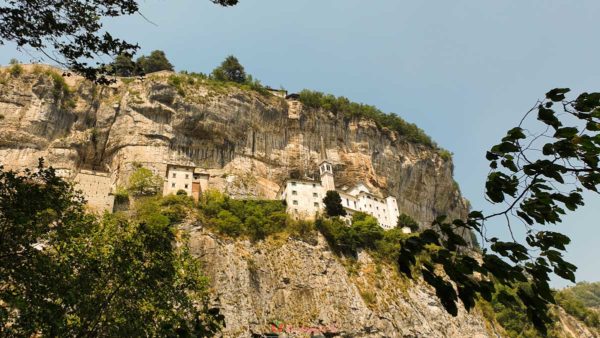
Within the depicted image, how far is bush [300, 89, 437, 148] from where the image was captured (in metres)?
64.2

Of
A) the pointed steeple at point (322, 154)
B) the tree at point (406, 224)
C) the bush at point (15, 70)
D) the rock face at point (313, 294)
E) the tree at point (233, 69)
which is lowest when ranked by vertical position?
the rock face at point (313, 294)

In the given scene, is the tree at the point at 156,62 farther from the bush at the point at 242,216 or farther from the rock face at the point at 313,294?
the rock face at the point at 313,294

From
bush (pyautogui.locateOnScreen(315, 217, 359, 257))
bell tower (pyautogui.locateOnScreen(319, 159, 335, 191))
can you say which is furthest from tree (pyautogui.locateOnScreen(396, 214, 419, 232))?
bush (pyautogui.locateOnScreen(315, 217, 359, 257))

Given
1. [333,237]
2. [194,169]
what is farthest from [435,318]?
[194,169]

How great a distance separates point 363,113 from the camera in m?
66.8

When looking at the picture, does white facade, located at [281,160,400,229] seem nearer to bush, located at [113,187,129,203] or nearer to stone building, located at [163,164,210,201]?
stone building, located at [163,164,210,201]

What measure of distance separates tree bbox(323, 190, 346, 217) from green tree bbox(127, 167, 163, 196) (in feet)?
54.7

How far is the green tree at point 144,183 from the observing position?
152 ft

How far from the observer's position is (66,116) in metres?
53.1

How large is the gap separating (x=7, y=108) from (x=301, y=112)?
106 ft

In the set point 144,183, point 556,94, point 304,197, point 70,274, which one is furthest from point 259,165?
point 556,94

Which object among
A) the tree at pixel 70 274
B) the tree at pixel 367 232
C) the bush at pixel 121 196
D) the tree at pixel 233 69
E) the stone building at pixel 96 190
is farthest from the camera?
the tree at pixel 233 69

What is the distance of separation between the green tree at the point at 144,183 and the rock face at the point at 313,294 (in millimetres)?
10912

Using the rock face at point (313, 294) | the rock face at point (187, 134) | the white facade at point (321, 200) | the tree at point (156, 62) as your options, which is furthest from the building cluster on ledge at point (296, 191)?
the tree at point (156, 62)
